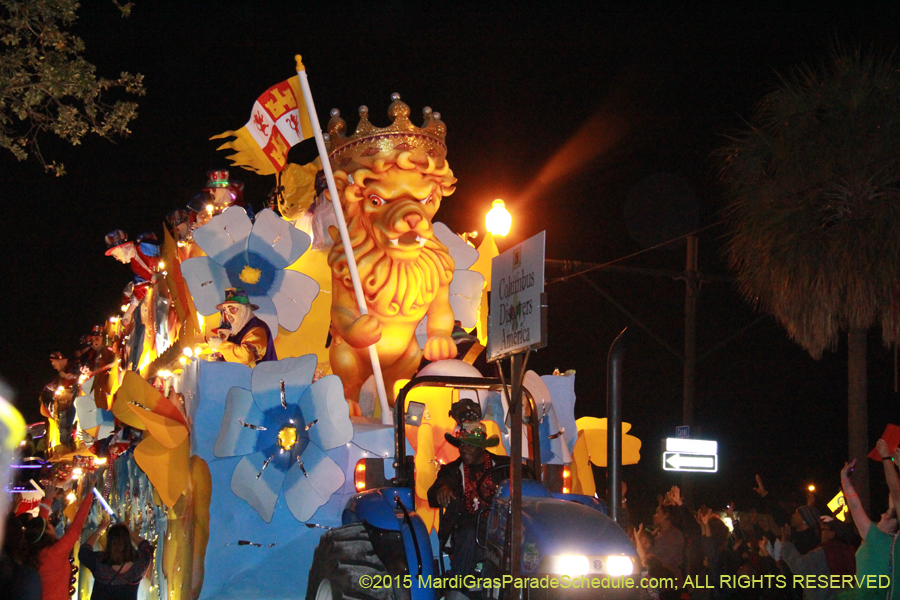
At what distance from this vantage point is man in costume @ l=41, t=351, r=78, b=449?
17.1m

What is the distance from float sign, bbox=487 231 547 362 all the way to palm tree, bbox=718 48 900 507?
642 cm

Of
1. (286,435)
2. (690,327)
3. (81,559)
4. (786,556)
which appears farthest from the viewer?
(690,327)

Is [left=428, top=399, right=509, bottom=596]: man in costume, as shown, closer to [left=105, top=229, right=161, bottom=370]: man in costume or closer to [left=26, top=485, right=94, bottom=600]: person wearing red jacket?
[left=26, top=485, right=94, bottom=600]: person wearing red jacket

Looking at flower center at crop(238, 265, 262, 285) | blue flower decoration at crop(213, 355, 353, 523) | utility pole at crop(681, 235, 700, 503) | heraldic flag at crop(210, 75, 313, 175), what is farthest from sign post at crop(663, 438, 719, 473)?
heraldic flag at crop(210, 75, 313, 175)

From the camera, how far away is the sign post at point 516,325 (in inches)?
201

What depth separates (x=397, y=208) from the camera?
1058cm

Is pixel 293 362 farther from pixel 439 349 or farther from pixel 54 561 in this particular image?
pixel 54 561

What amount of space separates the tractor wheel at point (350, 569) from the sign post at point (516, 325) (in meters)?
1.50

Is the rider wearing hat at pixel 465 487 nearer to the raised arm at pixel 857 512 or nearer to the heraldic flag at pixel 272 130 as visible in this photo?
the raised arm at pixel 857 512

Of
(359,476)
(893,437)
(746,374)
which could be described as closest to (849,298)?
(893,437)

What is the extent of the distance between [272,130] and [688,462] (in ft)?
21.4

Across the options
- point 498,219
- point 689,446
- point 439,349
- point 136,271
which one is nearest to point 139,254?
point 136,271

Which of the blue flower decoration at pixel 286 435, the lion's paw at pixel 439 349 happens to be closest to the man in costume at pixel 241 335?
the blue flower decoration at pixel 286 435

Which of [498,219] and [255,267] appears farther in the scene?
[498,219]
